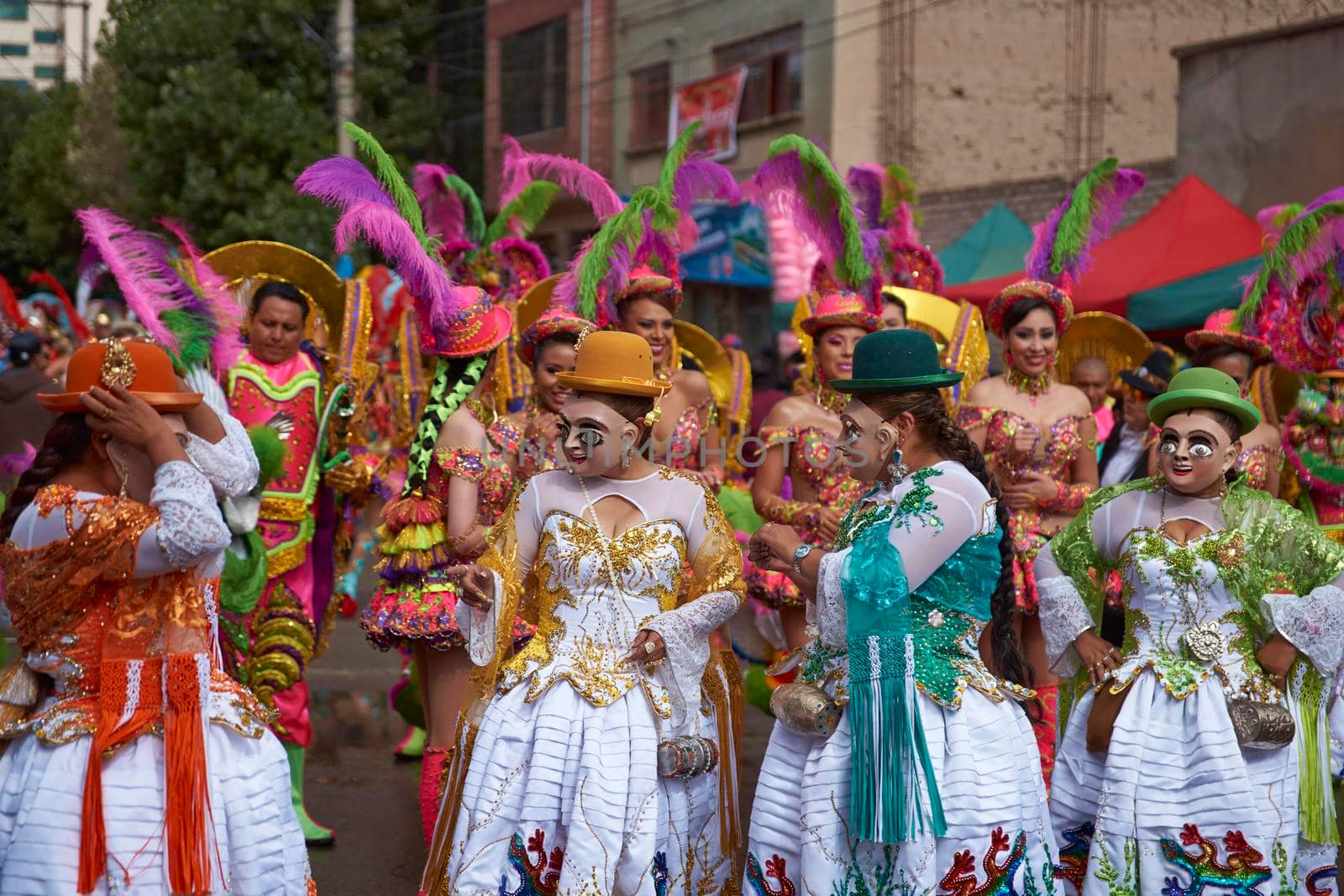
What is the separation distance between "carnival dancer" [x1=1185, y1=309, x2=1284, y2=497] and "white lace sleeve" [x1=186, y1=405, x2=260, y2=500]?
4.01 meters

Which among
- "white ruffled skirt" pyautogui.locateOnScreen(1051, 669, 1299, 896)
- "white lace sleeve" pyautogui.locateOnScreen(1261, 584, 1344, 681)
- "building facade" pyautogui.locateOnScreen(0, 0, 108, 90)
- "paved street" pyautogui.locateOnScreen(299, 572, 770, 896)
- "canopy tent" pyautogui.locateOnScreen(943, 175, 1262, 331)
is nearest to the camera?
"white ruffled skirt" pyautogui.locateOnScreen(1051, 669, 1299, 896)

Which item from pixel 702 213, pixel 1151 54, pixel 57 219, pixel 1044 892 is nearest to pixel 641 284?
pixel 1044 892

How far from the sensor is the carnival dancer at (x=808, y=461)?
6062mm

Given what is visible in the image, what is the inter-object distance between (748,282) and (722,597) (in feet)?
53.3

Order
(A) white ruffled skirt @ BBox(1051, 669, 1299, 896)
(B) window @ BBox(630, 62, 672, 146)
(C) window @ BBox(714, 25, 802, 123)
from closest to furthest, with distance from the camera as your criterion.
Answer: (A) white ruffled skirt @ BBox(1051, 669, 1299, 896) < (C) window @ BBox(714, 25, 802, 123) < (B) window @ BBox(630, 62, 672, 146)

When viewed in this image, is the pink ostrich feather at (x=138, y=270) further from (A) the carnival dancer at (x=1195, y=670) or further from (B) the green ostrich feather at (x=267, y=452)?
(A) the carnival dancer at (x=1195, y=670)

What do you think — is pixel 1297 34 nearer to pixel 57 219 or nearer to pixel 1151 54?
pixel 1151 54

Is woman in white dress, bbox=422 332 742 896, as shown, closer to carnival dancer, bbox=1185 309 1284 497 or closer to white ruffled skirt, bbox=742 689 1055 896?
white ruffled skirt, bbox=742 689 1055 896

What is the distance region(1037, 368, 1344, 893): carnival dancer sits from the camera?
4.40 metres

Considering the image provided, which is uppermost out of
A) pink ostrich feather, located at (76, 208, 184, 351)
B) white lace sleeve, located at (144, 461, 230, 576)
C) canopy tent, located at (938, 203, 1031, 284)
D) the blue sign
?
the blue sign

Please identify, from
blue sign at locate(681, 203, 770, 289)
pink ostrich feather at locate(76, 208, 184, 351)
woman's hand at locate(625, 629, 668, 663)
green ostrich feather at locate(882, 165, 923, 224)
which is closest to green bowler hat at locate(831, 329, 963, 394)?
woman's hand at locate(625, 629, 668, 663)

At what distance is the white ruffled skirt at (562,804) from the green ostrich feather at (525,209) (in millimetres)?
4234

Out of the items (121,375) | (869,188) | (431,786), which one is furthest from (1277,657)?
(869,188)

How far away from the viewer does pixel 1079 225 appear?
23.2ft
